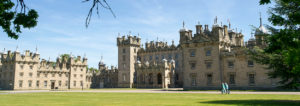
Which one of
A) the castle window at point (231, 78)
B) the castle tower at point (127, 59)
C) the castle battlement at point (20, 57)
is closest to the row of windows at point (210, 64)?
the castle window at point (231, 78)

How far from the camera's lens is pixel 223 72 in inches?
1818

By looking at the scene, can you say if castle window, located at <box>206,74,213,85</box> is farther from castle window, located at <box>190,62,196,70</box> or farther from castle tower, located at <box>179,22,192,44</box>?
castle tower, located at <box>179,22,192,44</box>

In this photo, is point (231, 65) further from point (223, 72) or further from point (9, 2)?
point (9, 2)

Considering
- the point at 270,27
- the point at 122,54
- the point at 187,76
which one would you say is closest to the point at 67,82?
the point at 122,54

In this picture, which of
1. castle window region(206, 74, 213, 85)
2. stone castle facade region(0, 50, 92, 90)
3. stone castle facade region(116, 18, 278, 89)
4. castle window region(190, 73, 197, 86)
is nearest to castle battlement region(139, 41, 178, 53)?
stone castle facade region(116, 18, 278, 89)

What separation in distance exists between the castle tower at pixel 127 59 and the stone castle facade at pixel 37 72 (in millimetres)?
10023

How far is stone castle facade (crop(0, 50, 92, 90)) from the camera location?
2451 inches

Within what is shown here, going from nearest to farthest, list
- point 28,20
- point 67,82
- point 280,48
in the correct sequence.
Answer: point 28,20 < point 280,48 < point 67,82

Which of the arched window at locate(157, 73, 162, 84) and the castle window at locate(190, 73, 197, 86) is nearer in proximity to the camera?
the castle window at locate(190, 73, 197, 86)

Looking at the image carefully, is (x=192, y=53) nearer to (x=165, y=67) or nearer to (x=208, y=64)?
(x=208, y=64)

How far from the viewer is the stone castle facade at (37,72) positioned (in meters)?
62.2

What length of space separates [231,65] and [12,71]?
157 ft

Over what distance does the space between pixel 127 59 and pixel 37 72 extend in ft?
77.6

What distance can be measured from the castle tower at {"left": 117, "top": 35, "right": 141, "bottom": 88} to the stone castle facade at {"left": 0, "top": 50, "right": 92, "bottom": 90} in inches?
395
